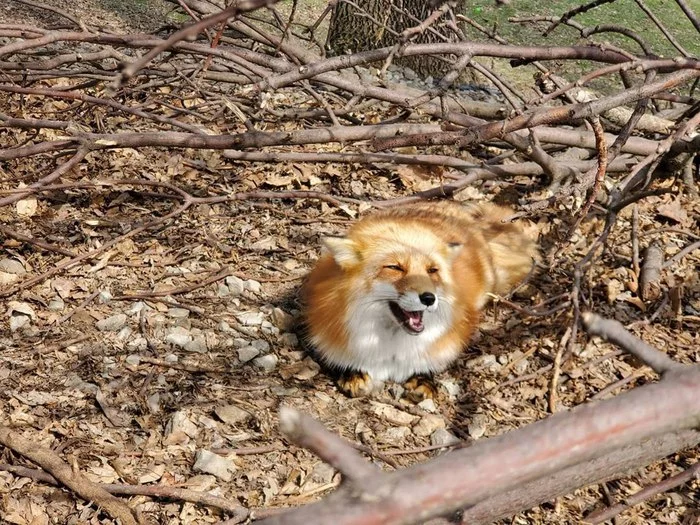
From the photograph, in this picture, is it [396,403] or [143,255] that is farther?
[143,255]

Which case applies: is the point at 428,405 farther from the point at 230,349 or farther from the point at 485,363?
the point at 230,349

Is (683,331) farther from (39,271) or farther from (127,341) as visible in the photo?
(39,271)

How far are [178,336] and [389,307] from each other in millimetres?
1185

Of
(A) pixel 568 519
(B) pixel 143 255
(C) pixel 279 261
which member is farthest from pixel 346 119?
(A) pixel 568 519

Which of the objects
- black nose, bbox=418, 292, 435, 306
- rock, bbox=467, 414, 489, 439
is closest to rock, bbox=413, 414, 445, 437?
rock, bbox=467, 414, 489, 439

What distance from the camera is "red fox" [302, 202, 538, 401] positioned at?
149 inches

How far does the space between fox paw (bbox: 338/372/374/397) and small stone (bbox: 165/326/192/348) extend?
0.88m

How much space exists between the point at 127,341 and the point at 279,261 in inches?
49.1

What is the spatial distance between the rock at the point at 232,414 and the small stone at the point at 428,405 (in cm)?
94

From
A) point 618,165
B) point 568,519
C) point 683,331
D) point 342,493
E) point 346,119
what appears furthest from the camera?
point 346,119

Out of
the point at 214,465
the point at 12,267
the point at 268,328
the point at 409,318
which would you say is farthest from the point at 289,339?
the point at 12,267

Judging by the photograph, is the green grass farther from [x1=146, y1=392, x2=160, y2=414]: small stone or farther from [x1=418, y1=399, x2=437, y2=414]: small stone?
[x1=146, y1=392, x2=160, y2=414]: small stone

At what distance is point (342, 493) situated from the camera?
802 mm

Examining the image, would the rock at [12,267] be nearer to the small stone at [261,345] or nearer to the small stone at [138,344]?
the small stone at [138,344]
